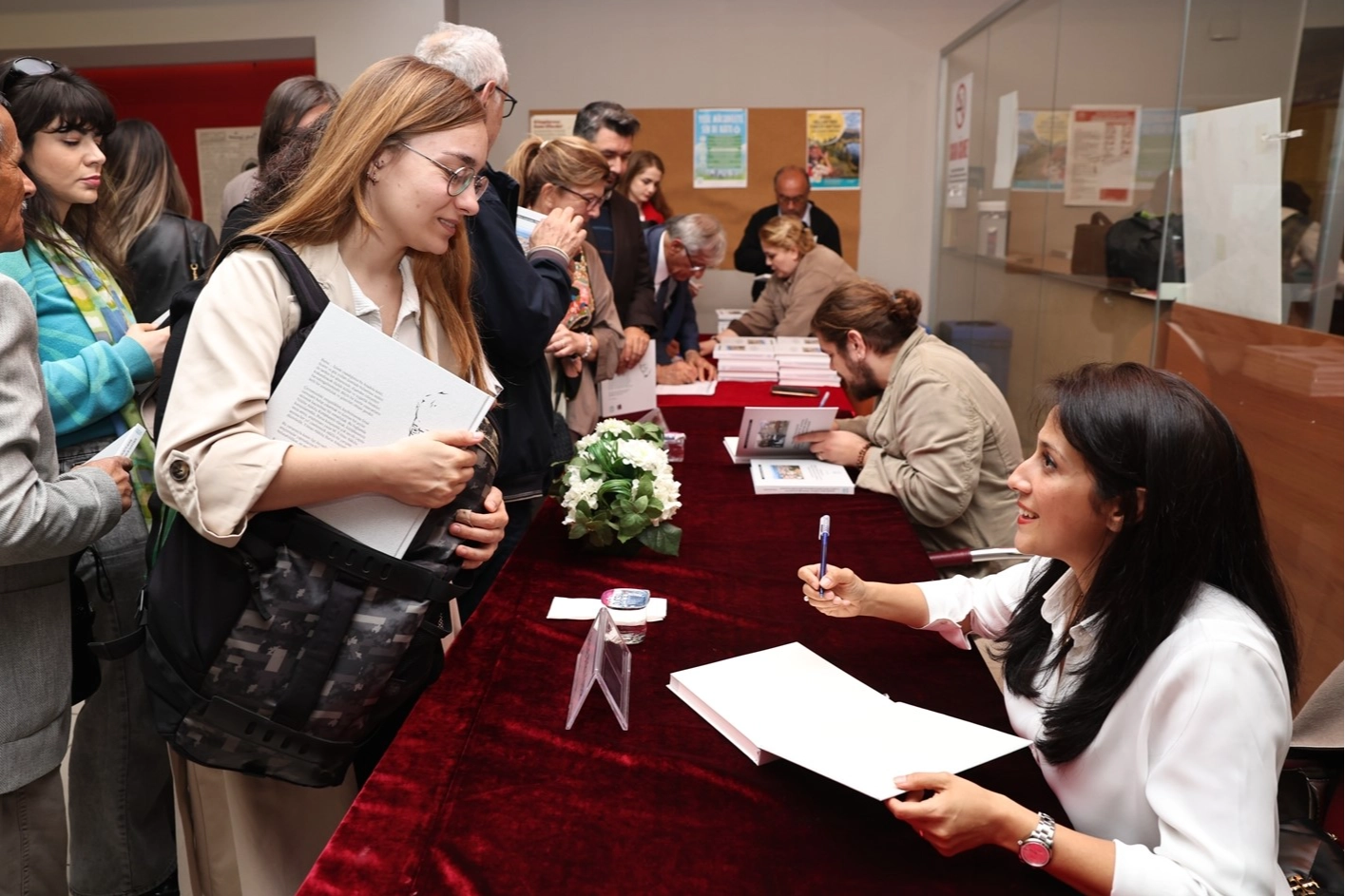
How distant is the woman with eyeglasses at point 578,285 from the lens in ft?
9.34

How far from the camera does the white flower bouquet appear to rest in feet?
6.83

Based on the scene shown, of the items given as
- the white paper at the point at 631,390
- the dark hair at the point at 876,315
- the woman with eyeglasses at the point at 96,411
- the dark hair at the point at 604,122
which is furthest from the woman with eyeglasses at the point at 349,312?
the dark hair at the point at 604,122

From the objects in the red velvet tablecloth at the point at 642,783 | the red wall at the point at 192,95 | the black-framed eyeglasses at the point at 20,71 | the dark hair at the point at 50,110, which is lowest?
the red velvet tablecloth at the point at 642,783

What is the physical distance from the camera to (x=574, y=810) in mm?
1229

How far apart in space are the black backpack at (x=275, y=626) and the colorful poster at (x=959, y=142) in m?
5.89

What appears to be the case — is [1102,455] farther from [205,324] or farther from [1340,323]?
[1340,323]

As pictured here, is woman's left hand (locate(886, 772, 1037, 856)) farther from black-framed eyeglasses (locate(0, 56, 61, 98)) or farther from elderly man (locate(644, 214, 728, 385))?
elderly man (locate(644, 214, 728, 385))

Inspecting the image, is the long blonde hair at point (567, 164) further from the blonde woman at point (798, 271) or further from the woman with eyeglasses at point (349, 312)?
the blonde woman at point (798, 271)

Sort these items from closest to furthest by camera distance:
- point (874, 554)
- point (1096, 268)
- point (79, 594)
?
point (79, 594) < point (874, 554) < point (1096, 268)

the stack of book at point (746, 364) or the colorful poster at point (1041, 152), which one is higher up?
the colorful poster at point (1041, 152)

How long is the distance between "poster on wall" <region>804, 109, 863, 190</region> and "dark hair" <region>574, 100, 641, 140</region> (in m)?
3.87

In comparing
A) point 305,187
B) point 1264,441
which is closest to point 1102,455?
point 305,187

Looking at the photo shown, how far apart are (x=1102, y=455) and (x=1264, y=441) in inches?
75.8

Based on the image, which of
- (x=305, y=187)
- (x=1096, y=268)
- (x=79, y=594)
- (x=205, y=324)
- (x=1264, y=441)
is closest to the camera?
(x=205, y=324)
